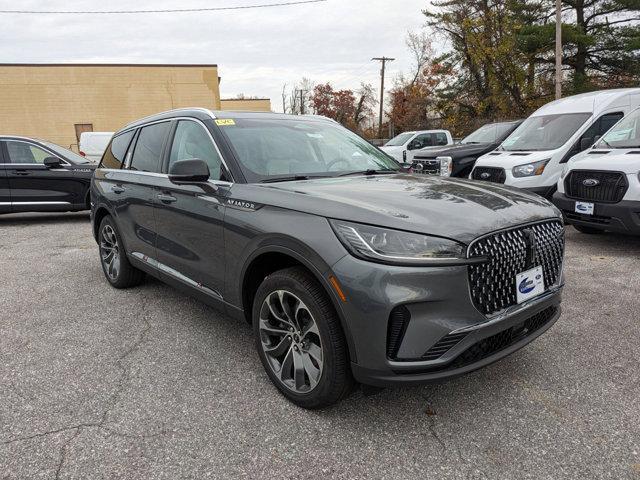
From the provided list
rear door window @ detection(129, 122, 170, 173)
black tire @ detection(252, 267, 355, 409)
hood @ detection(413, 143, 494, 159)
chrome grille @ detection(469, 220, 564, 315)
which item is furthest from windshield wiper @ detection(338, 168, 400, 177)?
hood @ detection(413, 143, 494, 159)

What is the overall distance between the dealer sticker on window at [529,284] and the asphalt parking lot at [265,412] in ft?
2.11

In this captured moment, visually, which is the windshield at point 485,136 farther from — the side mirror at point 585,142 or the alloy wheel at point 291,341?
the alloy wheel at point 291,341

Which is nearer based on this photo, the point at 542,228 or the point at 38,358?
the point at 542,228

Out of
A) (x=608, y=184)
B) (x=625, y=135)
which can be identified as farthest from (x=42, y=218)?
(x=625, y=135)

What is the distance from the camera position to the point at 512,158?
8031mm

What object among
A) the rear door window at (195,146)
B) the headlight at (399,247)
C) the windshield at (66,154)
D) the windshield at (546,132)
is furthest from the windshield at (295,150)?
the windshield at (66,154)

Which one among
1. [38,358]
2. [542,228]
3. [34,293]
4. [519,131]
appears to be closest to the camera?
[542,228]

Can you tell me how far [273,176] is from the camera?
3152 millimetres

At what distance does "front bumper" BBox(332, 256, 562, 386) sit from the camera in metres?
2.16

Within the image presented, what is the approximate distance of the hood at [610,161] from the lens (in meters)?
5.52

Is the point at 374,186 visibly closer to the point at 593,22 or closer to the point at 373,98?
the point at 593,22

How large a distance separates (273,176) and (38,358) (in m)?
2.12

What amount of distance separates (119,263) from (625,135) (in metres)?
6.54

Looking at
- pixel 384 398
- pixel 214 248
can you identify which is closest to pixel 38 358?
pixel 214 248
